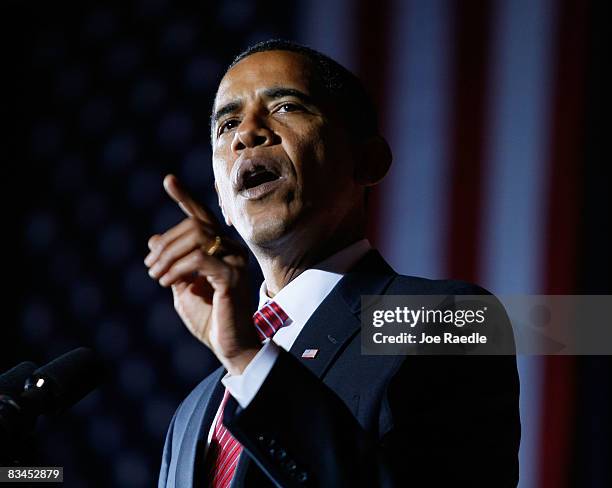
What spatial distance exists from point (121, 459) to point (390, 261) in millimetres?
738

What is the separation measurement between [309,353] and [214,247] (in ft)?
0.89

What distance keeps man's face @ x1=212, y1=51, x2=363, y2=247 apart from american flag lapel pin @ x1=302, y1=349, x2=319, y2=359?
0.55ft

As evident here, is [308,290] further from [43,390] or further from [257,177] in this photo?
[43,390]

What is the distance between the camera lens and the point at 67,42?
193cm

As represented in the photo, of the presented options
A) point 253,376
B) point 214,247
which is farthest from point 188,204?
point 253,376

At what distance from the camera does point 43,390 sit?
0.77 m

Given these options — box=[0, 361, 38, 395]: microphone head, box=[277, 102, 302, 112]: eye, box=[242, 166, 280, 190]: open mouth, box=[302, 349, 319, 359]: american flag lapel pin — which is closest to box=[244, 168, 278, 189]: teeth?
box=[242, 166, 280, 190]: open mouth

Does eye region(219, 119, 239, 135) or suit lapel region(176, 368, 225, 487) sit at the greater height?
eye region(219, 119, 239, 135)

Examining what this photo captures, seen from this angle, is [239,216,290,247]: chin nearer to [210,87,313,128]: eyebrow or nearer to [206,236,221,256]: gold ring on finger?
[210,87,313,128]: eyebrow

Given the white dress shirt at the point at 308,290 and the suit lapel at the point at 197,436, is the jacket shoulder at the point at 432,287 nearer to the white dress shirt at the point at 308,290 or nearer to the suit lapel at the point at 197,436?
the white dress shirt at the point at 308,290

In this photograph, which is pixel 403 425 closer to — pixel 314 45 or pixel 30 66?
pixel 314 45

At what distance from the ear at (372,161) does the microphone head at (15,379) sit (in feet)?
1.74

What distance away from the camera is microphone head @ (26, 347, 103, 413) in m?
0.78

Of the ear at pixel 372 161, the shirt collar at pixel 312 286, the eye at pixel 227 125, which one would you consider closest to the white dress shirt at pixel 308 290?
the shirt collar at pixel 312 286
